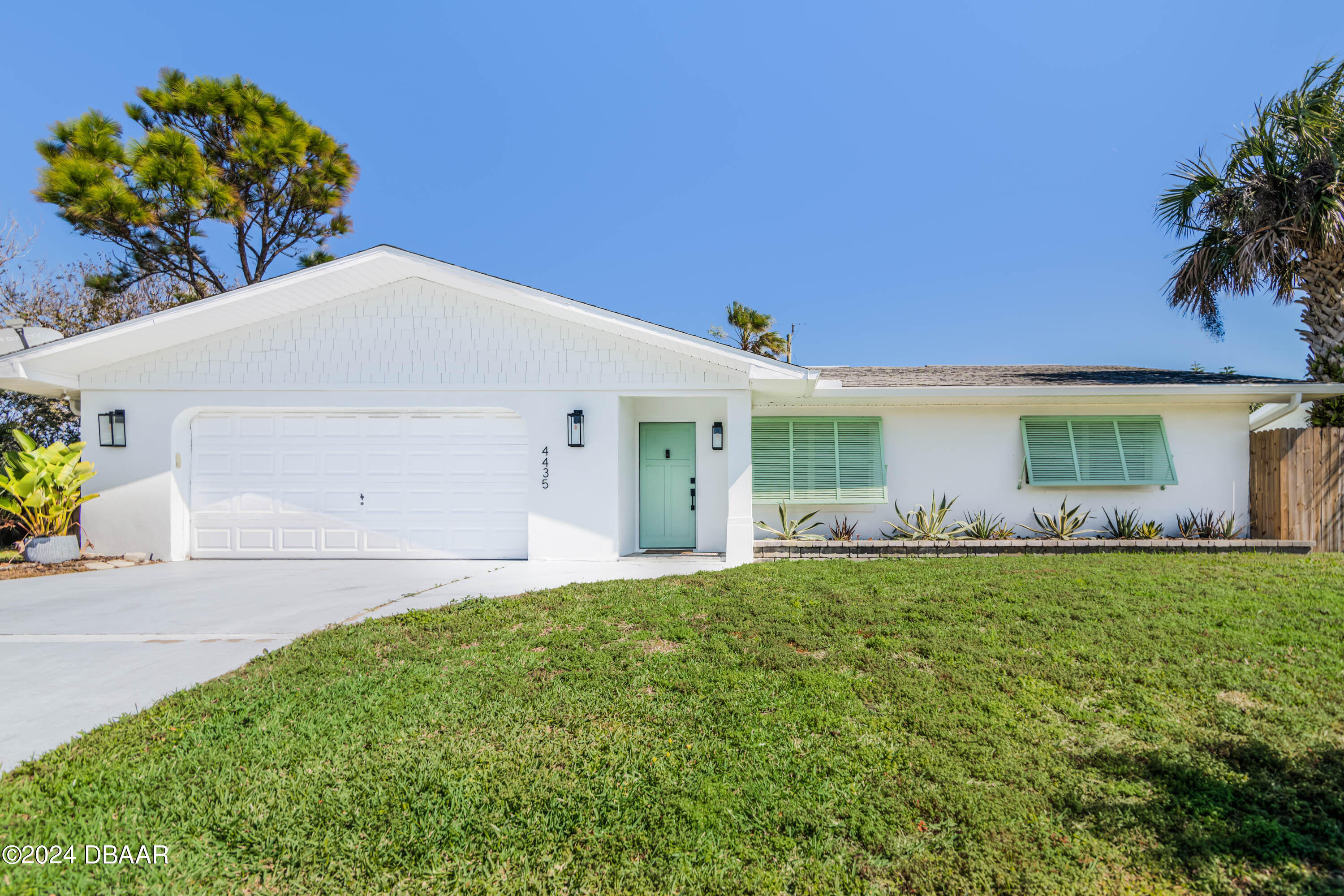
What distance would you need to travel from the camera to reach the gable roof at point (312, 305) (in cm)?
822

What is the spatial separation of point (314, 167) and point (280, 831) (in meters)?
17.6

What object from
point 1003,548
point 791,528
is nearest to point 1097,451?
point 1003,548

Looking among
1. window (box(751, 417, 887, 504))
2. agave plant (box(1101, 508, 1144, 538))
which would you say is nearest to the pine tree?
window (box(751, 417, 887, 504))

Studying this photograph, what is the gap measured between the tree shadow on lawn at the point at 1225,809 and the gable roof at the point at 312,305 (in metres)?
5.98

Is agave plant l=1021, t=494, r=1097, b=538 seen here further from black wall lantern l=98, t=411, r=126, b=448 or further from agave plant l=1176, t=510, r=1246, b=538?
black wall lantern l=98, t=411, r=126, b=448

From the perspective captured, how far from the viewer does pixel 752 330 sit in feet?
65.7

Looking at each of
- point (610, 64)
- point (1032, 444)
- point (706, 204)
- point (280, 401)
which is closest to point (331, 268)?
point (280, 401)

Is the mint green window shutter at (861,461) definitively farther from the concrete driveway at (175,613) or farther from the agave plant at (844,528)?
the concrete driveway at (175,613)

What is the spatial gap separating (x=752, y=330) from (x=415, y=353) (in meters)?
13.0

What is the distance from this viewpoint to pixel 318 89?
71.5ft

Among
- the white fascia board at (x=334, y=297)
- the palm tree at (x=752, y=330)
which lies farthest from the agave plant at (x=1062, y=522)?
the palm tree at (x=752, y=330)

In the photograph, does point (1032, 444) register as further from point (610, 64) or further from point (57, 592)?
point (610, 64)

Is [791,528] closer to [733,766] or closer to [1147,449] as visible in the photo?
[1147,449]
